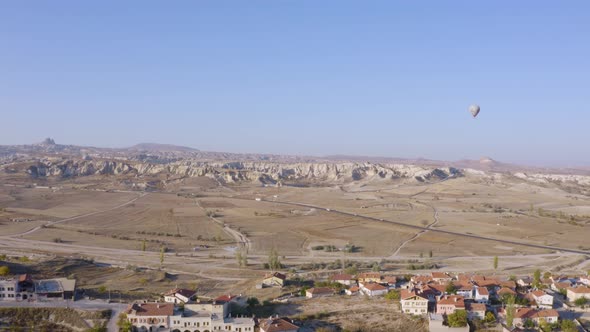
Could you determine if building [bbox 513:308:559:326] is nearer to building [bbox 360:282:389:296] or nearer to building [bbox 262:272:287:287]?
building [bbox 360:282:389:296]

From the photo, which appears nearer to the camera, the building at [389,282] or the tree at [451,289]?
the tree at [451,289]

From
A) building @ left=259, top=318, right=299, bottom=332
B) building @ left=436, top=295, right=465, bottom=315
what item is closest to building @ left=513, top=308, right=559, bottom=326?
building @ left=436, top=295, right=465, bottom=315

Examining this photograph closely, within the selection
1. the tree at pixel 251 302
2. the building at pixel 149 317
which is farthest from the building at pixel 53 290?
the tree at pixel 251 302

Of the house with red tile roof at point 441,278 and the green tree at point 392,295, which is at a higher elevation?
the house with red tile roof at point 441,278

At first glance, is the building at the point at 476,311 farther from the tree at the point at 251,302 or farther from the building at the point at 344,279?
the tree at the point at 251,302

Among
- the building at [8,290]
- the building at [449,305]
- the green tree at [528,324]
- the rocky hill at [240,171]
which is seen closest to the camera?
the green tree at [528,324]

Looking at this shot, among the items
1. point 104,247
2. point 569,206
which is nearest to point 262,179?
point 569,206

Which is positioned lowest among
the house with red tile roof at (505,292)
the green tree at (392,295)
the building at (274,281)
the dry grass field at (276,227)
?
the dry grass field at (276,227)
